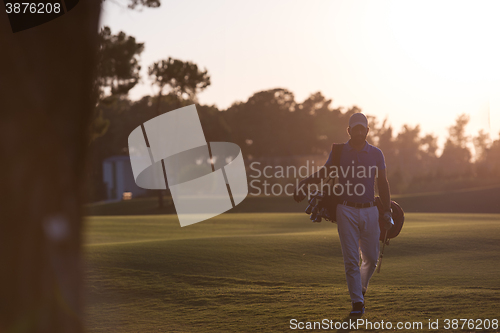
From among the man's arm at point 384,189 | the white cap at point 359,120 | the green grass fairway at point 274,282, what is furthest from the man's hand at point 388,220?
the white cap at point 359,120

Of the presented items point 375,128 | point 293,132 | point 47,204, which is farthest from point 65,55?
point 375,128

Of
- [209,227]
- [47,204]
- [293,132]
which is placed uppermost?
[293,132]

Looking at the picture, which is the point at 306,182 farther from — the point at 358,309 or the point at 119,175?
the point at 119,175

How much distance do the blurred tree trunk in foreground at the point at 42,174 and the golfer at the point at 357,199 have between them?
3.11 metres

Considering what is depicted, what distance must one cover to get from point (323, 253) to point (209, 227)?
12.9 m

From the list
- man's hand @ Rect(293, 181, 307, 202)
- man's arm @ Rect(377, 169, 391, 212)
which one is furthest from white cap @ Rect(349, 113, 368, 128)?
man's hand @ Rect(293, 181, 307, 202)

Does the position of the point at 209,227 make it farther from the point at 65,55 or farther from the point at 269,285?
the point at 65,55

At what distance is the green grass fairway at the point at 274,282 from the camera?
667cm

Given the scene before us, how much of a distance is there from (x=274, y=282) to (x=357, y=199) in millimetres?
3569

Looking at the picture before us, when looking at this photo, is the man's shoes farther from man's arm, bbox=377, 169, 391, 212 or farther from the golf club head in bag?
man's arm, bbox=377, 169, 391, 212

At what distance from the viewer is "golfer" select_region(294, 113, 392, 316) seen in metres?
6.38

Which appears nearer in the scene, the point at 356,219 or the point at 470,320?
the point at 470,320

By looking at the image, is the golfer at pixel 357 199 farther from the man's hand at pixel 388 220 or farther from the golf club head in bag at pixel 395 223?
the golf club head in bag at pixel 395 223

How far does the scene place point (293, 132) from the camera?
232 ft
